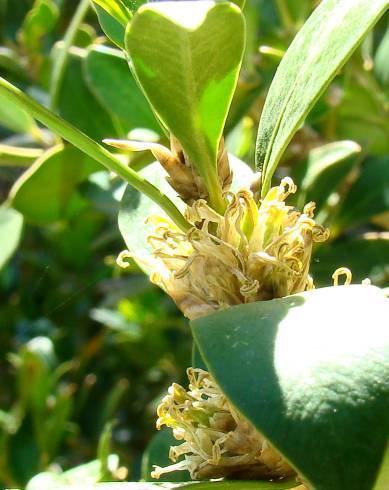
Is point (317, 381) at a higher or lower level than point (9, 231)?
higher

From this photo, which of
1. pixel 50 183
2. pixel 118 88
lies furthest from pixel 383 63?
pixel 50 183

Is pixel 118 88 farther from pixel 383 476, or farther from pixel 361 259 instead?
pixel 383 476

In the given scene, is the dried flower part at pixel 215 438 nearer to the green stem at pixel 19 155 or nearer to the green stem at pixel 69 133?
the green stem at pixel 69 133

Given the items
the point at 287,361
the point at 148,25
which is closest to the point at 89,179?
the point at 148,25

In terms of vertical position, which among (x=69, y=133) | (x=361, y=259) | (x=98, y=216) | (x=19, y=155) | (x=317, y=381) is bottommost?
(x=98, y=216)

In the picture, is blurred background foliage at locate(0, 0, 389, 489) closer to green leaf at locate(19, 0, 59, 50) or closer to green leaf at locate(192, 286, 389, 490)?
green leaf at locate(19, 0, 59, 50)

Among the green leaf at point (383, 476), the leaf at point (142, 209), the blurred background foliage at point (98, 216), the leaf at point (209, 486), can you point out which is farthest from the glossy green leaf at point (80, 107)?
the green leaf at point (383, 476)

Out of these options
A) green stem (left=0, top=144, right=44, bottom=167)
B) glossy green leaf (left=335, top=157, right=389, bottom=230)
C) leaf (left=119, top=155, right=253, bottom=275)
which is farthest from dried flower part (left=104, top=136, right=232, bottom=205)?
glossy green leaf (left=335, top=157, right=389, bottom=230)
